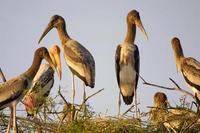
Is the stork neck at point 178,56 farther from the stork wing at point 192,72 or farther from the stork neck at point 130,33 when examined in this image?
the stork neck at point 130,33

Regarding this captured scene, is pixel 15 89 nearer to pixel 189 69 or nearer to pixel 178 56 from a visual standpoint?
pixel 189 69

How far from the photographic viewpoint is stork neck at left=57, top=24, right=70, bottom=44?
14.3 meters

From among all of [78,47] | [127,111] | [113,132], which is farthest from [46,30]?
[113,132]

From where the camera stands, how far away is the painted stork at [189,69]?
38.9 feet

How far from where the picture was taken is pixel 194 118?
32.3 feet

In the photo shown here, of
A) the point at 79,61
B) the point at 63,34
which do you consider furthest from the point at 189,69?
the point at 63,34

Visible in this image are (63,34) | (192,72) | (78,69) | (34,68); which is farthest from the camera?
(63,34)

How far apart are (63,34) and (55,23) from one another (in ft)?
1.33

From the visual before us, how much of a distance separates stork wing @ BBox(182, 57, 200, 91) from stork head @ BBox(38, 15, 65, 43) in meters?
3.34

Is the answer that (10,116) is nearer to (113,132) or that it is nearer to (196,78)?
(113,132)

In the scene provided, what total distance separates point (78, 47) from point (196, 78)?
278cm

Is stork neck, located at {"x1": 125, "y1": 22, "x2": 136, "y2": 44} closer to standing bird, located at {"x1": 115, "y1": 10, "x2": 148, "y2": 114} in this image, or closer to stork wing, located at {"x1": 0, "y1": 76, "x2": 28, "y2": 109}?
standing bird, located at {"x1": 115, "y1": 10, "x2": 148, "y2": 114}

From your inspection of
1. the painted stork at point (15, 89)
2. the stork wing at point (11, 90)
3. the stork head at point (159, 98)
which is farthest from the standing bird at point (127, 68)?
the stork wing at point (11, 90)

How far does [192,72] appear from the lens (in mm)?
11953
